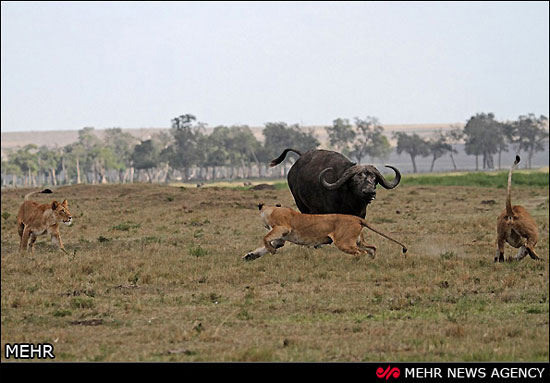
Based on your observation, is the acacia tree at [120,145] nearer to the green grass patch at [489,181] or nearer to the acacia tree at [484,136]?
the acacia tree at [484,136]

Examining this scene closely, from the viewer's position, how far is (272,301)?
11438mm

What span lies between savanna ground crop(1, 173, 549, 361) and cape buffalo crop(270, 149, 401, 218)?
1.11 metres

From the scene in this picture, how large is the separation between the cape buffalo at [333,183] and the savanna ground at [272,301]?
3.65 ft

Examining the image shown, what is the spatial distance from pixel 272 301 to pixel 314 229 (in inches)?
141

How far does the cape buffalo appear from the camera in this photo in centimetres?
1667

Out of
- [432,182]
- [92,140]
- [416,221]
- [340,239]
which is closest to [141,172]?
[92,140]

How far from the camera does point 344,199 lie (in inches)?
675

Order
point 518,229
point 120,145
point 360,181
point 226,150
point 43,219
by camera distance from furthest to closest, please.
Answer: point 120,145, point 226,150, point 43,219, point 360,181, point 518,229

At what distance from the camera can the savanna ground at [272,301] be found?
855 centimetres

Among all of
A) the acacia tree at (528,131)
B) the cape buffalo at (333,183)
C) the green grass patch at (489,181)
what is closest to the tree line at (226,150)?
the acacia tree at (528,131)
